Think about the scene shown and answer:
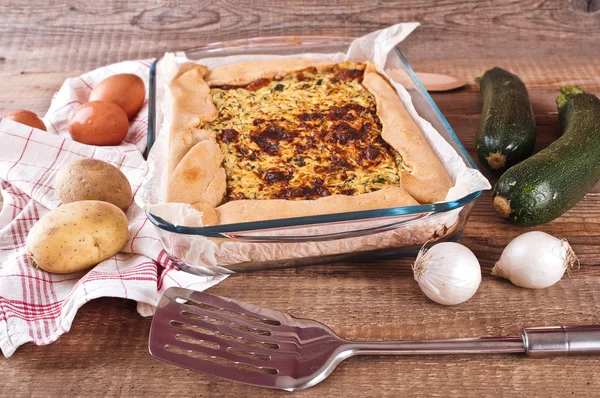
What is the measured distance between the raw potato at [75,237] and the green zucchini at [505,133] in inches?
51.4

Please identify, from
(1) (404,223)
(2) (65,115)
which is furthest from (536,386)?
(2) (65,115)

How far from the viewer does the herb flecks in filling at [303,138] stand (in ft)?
6.97

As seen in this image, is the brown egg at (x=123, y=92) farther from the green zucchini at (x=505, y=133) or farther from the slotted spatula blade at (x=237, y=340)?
the green zucchini at (x=505, y=133)

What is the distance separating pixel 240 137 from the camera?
237 centimetres

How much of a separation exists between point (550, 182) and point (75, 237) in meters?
1.45

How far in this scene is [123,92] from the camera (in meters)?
2.82

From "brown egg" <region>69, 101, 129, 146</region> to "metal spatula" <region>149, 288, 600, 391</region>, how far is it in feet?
3.46

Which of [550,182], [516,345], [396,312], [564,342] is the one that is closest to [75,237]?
[396,312]

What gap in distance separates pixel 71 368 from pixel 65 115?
148 centimetres

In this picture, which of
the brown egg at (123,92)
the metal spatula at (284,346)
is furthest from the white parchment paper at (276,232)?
the brown egg at (123,92)

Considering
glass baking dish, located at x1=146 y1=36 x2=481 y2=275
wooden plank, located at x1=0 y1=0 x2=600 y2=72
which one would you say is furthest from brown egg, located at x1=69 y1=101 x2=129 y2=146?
wooden plank, located at x1=0 y1=0 x2=600 y2=72

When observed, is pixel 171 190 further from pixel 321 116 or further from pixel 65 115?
pixel 65 115

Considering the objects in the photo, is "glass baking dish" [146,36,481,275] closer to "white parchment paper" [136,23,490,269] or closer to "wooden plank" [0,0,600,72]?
"white parchment paper" [136,23,490,269]

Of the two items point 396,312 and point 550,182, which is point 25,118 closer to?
point 396,312
